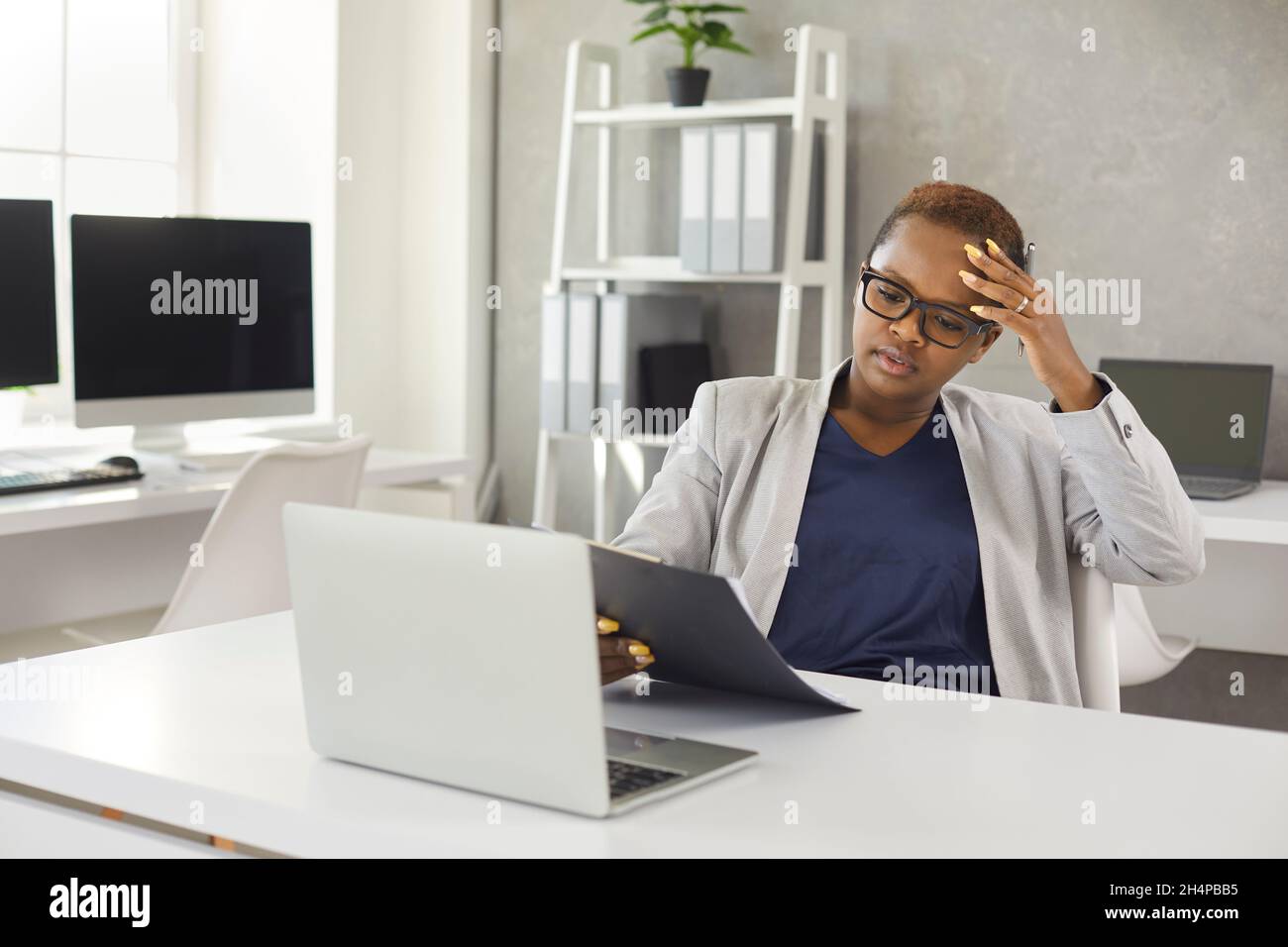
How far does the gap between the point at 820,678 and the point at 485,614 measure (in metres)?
0.50

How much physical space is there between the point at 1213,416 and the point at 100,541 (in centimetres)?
223

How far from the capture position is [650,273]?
3686mm

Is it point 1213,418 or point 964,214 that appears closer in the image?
point 964,214

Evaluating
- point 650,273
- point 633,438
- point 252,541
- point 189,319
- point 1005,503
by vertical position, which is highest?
point 650,273

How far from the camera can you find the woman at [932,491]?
1.53 m

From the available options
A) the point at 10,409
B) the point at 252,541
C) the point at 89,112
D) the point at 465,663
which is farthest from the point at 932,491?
the point at 89,112

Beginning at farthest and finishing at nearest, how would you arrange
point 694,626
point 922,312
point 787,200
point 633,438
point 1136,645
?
point 633,438
point 787,200
point 1136,645
point 922,312
point 694,626

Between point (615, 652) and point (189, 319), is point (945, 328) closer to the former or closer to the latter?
point (615, 652)

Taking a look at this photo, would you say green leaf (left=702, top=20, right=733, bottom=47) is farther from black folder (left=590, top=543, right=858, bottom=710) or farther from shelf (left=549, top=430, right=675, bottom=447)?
black folder (left=590, top=543, right=858, bottom=710)

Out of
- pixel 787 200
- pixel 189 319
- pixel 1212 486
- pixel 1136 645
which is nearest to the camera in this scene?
pixel 1136 645

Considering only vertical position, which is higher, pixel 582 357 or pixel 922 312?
pixel 922 312

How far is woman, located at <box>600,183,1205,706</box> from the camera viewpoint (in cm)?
153

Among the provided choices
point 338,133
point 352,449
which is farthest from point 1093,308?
point 338,133
